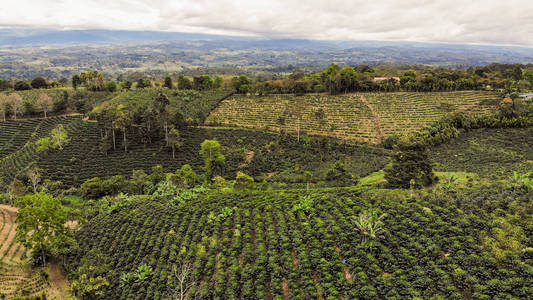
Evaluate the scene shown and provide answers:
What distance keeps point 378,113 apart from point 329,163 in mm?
29276

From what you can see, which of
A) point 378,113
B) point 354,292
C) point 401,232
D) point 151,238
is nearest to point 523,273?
point 401,232

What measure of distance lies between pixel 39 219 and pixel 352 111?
6959cm

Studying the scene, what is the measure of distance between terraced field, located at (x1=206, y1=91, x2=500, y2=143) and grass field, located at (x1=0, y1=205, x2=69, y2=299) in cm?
4810

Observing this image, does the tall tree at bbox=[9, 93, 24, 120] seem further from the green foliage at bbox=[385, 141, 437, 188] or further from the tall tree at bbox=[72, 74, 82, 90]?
the green foliage at bbox=[385, 141, 437, 188]

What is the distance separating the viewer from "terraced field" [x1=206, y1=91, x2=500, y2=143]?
65938 millimetres

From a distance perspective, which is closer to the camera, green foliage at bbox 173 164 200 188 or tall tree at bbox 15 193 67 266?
tall tree at bbox 15 193 67 266

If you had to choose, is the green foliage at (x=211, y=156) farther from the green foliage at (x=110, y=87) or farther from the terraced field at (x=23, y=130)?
the green foliage at (x=110, y=87)

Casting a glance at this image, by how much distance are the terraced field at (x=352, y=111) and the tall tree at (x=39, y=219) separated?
154 feet

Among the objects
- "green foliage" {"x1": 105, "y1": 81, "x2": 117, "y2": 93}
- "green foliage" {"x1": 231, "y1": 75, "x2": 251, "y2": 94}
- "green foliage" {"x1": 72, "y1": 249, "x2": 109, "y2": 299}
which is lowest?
"green foliage" {"x1": 72, "y1": 249, "x2": 109, "y2": 299}

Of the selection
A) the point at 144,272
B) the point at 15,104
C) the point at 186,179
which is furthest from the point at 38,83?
the point at 144,272

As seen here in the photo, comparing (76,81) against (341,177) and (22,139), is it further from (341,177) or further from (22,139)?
(341,177)

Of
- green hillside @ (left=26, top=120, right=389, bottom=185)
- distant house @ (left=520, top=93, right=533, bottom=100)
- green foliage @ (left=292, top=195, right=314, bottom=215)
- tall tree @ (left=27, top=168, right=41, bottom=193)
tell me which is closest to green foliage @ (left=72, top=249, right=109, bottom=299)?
green foliage @ (left=292, top=195, right=314, bottom=215)

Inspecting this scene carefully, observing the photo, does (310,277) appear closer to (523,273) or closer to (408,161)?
(523,273)

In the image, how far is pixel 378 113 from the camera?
71812mm
